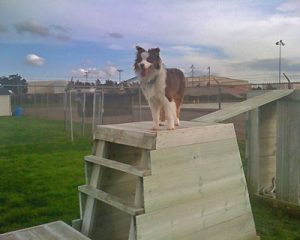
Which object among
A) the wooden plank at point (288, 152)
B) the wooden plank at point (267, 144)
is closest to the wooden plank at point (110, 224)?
the wooden plank at point (288, 152)

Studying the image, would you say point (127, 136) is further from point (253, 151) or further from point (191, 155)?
point (253, 151)

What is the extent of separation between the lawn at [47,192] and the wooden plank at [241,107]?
1.21 meters

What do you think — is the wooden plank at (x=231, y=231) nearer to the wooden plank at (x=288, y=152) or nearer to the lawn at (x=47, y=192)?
the lawn at (x=47, y=192)

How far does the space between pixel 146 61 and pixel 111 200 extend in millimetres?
1017

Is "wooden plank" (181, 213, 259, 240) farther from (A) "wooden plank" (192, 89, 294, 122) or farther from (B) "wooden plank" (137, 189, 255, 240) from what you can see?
(A) "wooden plank" (192, 89, 294, 122)

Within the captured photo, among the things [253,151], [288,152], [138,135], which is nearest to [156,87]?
[138,135]

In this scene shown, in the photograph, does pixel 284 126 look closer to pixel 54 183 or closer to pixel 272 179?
pixel 272 179

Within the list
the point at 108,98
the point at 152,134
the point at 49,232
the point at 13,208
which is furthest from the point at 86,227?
the point at 108,98

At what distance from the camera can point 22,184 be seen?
5258mm

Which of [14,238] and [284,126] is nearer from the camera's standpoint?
[14,238]

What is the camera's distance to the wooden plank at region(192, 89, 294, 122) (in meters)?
3.20

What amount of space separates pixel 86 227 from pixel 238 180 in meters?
1.31

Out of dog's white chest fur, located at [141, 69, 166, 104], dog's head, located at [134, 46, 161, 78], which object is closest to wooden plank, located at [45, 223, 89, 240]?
dog's white chest fur, located at [141, 69, 166, 104]

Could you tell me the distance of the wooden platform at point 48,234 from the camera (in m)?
2.53
